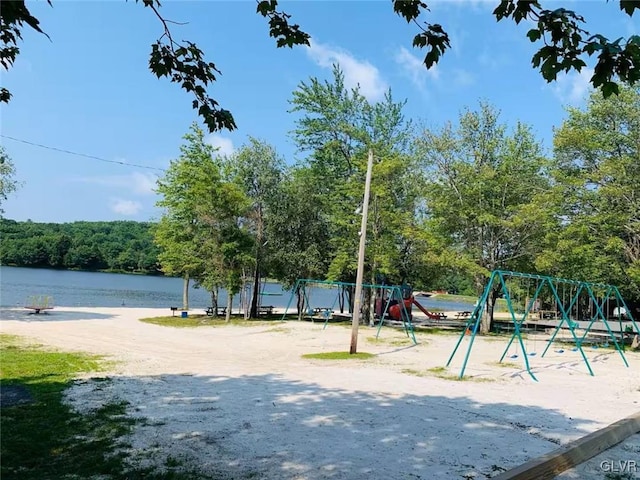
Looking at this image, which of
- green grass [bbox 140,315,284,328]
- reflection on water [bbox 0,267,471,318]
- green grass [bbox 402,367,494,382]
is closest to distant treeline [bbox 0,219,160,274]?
reflection on water [bbox 0,267,471,318]

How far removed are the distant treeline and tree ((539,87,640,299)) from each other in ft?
174

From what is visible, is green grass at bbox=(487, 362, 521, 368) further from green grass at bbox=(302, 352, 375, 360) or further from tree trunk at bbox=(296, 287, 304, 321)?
tree trunk at bbox=(296, 287, 304, 321)

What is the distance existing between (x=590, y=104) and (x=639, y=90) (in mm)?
1557

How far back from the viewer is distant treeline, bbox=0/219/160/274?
64562 mm

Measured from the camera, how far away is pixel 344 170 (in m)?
26.8

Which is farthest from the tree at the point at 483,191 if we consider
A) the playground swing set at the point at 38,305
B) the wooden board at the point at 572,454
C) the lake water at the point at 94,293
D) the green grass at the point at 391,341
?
the playground swing set at the point at 38,305

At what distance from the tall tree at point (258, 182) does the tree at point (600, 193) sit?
14.2 meters

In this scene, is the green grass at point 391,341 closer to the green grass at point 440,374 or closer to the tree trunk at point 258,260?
the green grass at point 440,374

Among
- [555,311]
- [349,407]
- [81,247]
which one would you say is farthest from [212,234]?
[81,247]

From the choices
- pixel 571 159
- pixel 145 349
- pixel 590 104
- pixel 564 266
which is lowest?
pixel 145 349

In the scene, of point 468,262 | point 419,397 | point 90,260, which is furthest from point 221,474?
point 90,260

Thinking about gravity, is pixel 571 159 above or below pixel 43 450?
above

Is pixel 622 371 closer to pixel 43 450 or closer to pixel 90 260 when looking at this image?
pixel 43 450

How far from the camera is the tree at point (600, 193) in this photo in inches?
650
